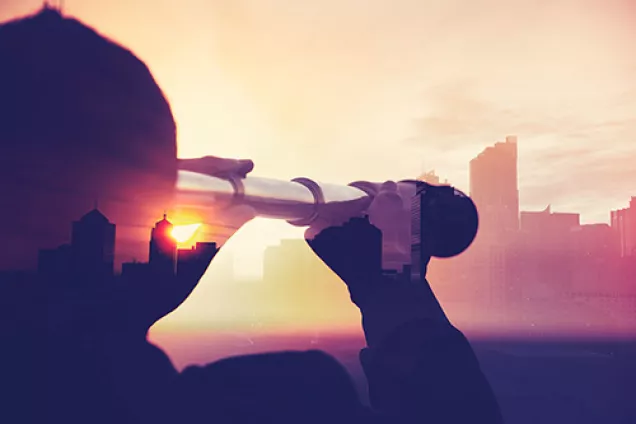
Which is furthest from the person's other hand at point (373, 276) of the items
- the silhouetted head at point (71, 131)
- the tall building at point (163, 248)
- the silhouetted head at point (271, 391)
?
the silhouetted head at point (71, 131)

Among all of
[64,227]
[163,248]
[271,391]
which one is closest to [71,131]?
[64,227]

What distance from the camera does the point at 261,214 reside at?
4.66ft

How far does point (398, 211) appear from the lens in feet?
5.64

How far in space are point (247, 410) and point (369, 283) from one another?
59 cm

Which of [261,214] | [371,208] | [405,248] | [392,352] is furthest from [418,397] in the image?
[261,214]

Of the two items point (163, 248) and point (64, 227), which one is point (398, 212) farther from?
point (64, 227)

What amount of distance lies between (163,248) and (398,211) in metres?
0.73

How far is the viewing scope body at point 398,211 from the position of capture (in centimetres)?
152

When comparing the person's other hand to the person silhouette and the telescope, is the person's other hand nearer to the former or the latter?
the telescope

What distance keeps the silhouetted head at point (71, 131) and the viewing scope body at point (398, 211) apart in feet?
1.15

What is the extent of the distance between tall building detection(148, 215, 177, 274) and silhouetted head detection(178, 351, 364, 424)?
0.25 meters

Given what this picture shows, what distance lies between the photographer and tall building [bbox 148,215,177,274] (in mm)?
1320

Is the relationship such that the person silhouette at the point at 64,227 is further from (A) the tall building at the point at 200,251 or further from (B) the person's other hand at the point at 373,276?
(B) the person's other hand at the point at 373,276

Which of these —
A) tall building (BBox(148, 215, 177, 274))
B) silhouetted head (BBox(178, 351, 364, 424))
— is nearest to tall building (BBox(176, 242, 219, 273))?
tall building (BBox(148, 215, 177, 274))
